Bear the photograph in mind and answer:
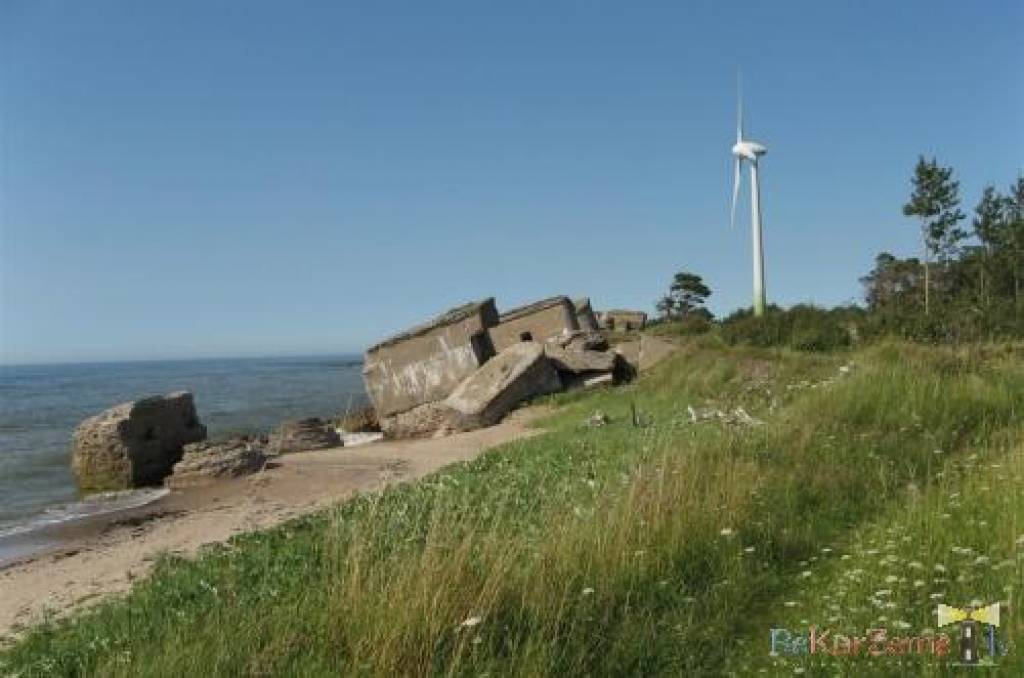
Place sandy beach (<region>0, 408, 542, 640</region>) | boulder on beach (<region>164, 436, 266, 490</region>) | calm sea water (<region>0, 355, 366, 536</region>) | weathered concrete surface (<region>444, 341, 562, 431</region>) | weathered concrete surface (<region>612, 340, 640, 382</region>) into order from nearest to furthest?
sandy beach (<region>0, 408, 542, 640</region>) → calm sea water (<region>0, 355, 366, 536</region>) → boulder on beach (<region>164, 436, 266, 490</region>) → weathered concrete surface (<region>444, 341, 562, 431</region>) → weathered concrete surface (<region>612, 340, 640, 382</region>)

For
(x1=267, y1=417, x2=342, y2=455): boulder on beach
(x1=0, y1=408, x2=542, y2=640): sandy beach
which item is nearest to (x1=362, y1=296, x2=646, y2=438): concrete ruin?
(x1=0, y1=408, x2=542, y2=640): sandy beach

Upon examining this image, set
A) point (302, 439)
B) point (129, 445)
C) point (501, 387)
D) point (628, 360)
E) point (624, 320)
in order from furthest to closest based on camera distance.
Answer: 1. point (624, 320)
2. point (628, 360)
3. point (302, 439)
4. point (501, 387)
5. point (129, 445)

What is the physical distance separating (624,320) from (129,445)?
91.2 feet

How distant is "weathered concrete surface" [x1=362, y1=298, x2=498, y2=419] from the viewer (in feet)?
78.9

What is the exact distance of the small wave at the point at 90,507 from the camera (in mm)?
14570

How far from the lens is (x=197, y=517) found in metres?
13.2

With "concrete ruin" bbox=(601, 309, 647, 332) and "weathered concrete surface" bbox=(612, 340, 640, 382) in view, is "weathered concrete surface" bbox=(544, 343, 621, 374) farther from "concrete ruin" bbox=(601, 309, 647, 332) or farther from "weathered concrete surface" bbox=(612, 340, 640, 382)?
"concrete ruin" bbox=(601, 309, 647, 332)

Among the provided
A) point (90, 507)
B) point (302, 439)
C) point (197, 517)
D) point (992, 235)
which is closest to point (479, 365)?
point (302, 439)

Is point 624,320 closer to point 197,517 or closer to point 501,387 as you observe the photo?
point 501,387

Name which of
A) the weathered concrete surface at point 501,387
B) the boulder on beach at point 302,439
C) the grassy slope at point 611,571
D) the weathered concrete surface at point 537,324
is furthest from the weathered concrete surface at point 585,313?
the grassy slope at point 611,571

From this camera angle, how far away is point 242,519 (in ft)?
40.3

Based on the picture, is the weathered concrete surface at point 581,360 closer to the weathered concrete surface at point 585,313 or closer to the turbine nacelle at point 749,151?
the weathered concrete surface at point 585,313

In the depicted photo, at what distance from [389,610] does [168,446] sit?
17.1m

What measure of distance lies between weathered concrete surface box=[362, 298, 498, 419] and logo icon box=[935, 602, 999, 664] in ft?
64.1
